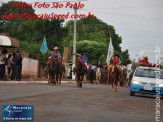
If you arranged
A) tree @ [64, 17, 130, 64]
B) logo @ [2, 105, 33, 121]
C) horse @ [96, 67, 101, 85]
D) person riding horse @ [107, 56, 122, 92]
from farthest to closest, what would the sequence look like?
tree @ [64, 17, 130, 64]
horse @ [96, 67, 101, 85]
person riding horse @ [107, 56, 122, 92]
logo @ [2, 105, 33, 121]

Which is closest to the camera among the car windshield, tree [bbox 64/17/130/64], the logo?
the logo

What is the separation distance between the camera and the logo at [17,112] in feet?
24.5

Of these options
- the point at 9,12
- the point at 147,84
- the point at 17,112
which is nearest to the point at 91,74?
the point at 147,84

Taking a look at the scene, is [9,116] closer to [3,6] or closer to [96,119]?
[96,119]

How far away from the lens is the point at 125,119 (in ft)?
34.7

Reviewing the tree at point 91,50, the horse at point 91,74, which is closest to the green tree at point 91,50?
the tree at point 91,50

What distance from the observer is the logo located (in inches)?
294

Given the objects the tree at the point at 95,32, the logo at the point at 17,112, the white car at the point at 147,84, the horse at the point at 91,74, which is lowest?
the logo at the point at 17,112

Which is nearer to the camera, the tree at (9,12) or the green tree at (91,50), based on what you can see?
the tree at (9,12)

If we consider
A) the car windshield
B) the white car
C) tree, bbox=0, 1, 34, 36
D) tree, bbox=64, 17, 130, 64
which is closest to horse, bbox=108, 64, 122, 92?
the car windshield

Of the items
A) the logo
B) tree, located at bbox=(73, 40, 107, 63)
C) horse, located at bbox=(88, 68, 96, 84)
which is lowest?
the logo

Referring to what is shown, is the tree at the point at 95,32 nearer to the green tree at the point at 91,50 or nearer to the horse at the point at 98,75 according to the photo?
the green tree at the point at 91,50

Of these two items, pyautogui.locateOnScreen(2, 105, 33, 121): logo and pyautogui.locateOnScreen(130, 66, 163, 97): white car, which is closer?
pyautogui.locateOnScreen(2, 105, 33, 121): logo

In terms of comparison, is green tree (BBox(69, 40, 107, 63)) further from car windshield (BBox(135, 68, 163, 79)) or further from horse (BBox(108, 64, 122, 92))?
car windshield (BBox(135, 68, 163, 79))
